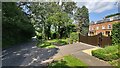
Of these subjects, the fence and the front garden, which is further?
the fence

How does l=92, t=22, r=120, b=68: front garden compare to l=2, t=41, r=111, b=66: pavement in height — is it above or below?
above

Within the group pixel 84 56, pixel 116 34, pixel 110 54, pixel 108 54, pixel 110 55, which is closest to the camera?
pixel 110 55

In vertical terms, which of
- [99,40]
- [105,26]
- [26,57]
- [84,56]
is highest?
[99,40]

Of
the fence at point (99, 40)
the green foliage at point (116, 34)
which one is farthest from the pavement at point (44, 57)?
the green foliage at point (116, 34)

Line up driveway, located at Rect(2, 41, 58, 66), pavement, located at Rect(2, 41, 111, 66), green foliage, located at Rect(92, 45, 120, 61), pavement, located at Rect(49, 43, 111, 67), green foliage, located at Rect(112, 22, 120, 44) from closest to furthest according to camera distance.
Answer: pavement, located at Rect(49, 43, 111, 67) < green foliage, located at Rect(92, 45, 120, 61) < pavement, located at Rect(2, 41, 111, 66) < driveway, located at Rect(2, 41, 58, 66) < green foliage, located at Rect(112, 22, 120, 44)

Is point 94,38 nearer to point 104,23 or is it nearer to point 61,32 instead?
point 61,32

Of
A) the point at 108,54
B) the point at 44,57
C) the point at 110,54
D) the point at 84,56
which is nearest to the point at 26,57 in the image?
the point at 44,57

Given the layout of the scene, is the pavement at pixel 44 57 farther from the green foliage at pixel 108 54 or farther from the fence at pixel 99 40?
the fence at pixel 99 40

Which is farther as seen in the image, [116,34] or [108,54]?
[116,34]

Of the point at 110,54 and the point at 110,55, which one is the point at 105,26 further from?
the point at 110,55

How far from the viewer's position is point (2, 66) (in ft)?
36.8

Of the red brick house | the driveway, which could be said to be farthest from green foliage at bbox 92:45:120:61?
the red brick house

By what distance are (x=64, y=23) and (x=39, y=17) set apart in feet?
35.5

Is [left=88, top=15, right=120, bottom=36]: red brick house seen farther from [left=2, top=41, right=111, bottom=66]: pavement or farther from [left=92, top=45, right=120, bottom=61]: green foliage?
[left=92, top=45, right=120, bottom=61]: green foliage
